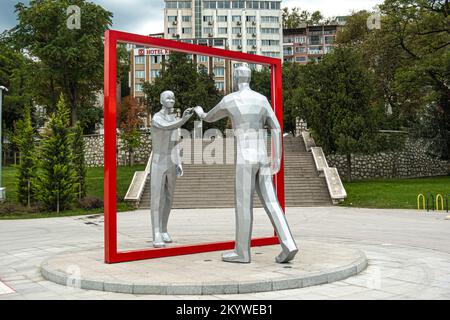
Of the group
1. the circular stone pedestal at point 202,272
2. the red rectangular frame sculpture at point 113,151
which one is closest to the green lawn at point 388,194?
the circular stone pedestal at point 202,272

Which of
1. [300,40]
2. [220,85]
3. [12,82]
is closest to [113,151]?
[220,85]

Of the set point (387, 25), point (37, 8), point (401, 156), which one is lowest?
point (401, 156)

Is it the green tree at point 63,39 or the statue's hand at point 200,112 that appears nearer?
the statue's hand at point 200,112

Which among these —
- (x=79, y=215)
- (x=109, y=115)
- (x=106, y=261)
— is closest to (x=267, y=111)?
(x=109, y=115)

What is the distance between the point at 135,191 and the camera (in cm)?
2092

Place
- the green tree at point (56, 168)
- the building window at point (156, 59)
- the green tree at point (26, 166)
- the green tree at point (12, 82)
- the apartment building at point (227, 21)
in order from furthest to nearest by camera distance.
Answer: the apartment building at point (227, 21)
the green tree at point (12, 82)
the green tree at point (26, 166)
the green tree at point (56, 168)
the building window at point (156, 59)

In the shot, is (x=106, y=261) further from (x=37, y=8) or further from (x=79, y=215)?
(x=37, y=8)

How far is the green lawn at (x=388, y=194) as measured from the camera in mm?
19969

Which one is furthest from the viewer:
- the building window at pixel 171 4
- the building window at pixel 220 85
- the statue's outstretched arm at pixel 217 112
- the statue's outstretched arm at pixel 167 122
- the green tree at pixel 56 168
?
the building window at pixel 171 4

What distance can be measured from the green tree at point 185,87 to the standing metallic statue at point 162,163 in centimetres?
34

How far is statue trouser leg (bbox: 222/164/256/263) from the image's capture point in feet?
23.7

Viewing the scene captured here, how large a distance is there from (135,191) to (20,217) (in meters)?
4.95

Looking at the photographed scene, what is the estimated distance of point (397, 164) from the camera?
32.8 meters

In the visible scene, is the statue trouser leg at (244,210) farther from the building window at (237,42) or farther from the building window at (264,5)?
the building window at (264,5)
